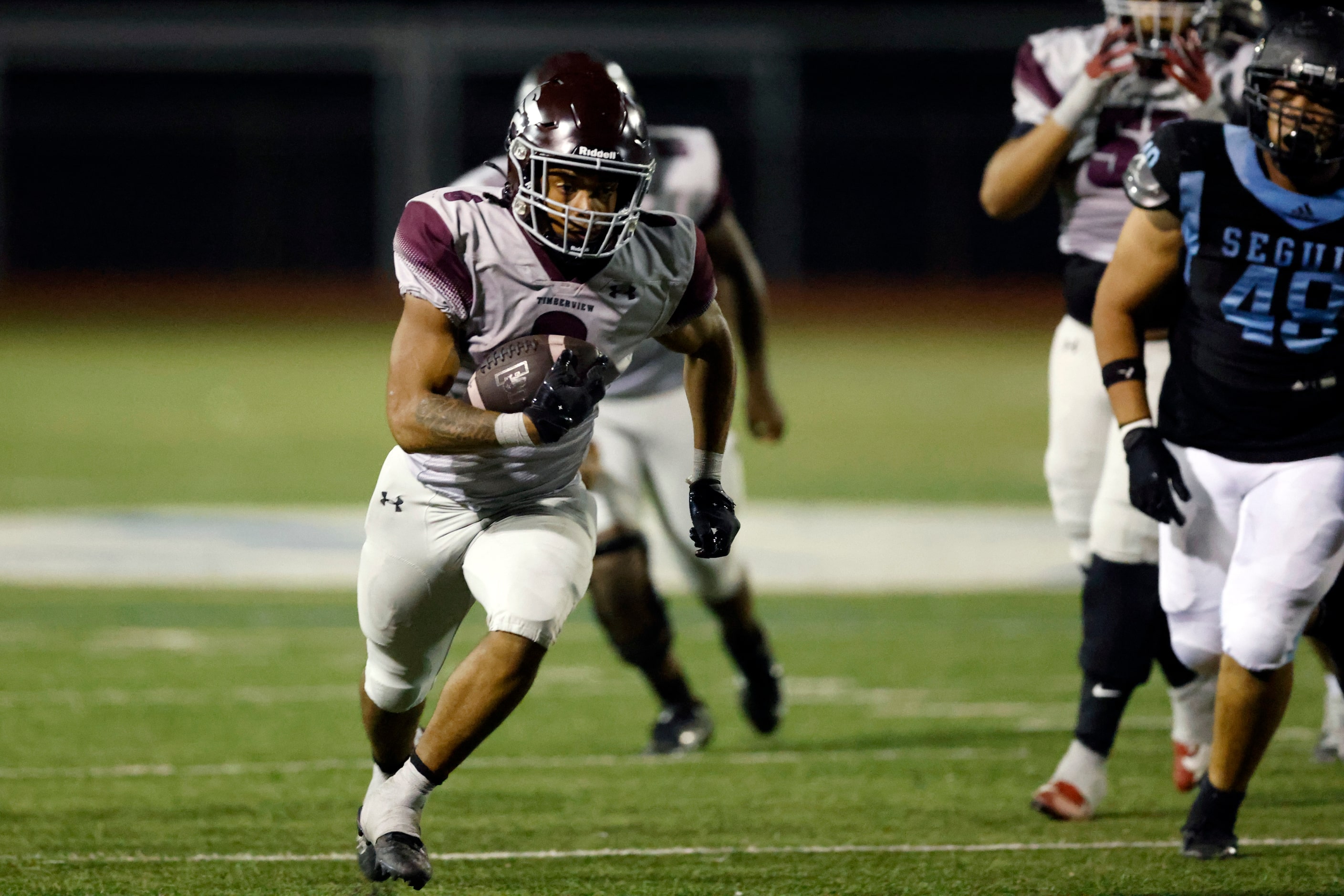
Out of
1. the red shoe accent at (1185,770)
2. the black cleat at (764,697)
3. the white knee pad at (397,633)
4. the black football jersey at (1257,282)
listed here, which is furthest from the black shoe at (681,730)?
the black football jersey at (1257,282)

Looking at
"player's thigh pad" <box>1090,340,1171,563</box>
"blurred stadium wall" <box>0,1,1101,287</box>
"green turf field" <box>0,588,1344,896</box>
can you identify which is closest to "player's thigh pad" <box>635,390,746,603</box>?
"green turf field" <box>0,588,1344,896</box>

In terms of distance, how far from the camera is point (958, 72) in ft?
84.3

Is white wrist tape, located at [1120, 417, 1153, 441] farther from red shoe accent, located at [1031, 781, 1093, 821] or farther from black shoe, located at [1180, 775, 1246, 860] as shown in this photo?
red shoe accent, located at [1031, 781, 1093, 821]

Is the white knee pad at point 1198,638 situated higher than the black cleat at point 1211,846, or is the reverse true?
the white knee pad at point 1198,638

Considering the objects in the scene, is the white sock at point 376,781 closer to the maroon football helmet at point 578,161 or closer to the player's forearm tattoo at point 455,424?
the player's forearm tattoo at point 455,424

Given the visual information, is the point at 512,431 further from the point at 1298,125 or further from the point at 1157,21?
the point at 1157,21

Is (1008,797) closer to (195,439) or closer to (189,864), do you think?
(189,864)

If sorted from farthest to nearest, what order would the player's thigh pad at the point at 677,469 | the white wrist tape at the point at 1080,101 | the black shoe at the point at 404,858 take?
the player's thigh pad at the point at 677,469, the white wrist tape at the point at 1080,101, the black shoe at the point at 404,858

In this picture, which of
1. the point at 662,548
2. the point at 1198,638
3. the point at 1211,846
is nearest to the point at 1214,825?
the point at 1211,846

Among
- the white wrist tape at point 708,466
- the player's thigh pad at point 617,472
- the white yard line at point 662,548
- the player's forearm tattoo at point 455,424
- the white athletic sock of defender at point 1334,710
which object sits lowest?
the white yard line at point 662,548

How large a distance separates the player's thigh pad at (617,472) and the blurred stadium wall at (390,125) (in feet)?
65.1

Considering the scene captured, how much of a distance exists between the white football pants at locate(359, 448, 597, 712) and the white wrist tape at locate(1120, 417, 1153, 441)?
108 cm

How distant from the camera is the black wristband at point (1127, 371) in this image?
3.80 m

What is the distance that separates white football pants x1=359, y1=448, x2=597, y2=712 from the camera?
3332 millimetres
